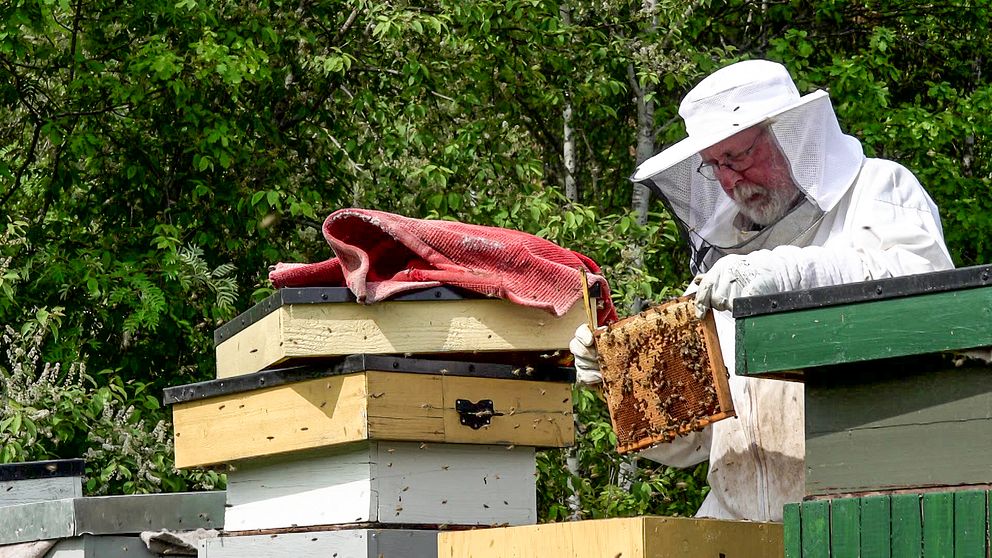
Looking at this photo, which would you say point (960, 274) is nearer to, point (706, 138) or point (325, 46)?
point (706, 138)

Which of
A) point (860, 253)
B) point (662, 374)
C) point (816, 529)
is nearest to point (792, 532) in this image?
point (816, 529)

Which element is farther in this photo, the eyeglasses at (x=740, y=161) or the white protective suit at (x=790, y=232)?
the eyeglasses at (x=740, y=161)

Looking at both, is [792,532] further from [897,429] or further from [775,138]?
[775,138]

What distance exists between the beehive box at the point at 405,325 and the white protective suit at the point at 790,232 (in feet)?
1.33

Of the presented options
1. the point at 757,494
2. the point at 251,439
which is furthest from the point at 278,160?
the point at 757,494

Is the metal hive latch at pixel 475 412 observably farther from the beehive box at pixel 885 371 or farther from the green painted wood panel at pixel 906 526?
the green painted wood panel at pixel 906 526

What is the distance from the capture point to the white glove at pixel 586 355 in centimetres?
296

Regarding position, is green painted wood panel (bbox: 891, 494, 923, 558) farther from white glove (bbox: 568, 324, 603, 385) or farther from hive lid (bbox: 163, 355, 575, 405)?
hive lid (bbox: 163, 355, 575, 405)

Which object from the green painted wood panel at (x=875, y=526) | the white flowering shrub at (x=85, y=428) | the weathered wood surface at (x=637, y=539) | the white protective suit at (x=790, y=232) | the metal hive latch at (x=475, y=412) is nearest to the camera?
the green painted wood panel at (x=875, y=526)

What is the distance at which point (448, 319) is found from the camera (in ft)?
10.3

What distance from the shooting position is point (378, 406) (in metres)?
3.06

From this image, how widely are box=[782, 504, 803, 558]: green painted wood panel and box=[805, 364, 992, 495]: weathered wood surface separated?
0.23 ft

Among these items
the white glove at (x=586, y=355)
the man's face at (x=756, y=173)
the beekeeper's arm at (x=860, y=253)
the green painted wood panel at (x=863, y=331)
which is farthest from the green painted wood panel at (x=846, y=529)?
the man's face at (x=756, y=173)

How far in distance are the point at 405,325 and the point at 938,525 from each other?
4.77ft
